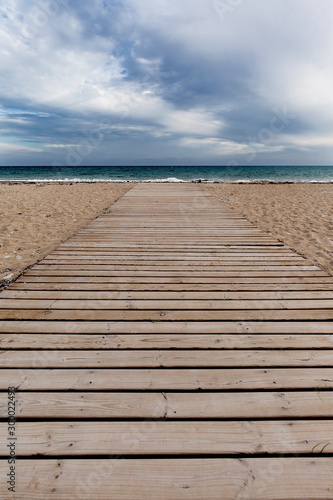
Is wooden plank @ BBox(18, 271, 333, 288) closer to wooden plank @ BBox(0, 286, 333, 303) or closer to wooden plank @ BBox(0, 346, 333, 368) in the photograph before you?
wooden plank @ BBox(0, 286, 333, 303)

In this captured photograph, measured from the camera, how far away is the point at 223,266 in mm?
3291

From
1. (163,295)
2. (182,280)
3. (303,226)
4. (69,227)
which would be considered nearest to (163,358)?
(163,295)

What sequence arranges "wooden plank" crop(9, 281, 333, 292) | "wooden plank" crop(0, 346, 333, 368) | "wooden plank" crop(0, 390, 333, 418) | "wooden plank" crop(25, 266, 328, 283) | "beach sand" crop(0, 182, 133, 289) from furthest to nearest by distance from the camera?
"beach sand" crop(0, 182, 133, 289) → "wooden plank" crop(25, 266, 328, 283) → "wooden plank" crop(9, 281, 333, 292) → "wooden plank" crop(0, 346, 333, 368) → "wooden plank" crop(0, 390, 333, 418)

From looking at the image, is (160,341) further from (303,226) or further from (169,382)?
(303,226)

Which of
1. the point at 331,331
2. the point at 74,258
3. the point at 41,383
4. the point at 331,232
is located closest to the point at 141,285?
the point at 74,258

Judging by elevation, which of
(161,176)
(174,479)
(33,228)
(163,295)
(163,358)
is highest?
(161,176)

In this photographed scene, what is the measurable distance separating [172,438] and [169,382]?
33cm

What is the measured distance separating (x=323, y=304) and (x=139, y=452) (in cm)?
195

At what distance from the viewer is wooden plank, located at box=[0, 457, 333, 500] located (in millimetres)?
1086

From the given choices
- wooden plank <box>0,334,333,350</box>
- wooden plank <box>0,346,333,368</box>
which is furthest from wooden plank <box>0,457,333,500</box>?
wooden plank <box>0,334,333,350</box>

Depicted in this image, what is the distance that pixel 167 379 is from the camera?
5.30 ft

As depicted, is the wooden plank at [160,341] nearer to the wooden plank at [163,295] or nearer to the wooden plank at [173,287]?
the wooden plank at [163,295]

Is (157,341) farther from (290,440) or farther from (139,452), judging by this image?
(290,440)

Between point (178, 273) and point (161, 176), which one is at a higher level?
point (161, 176)
